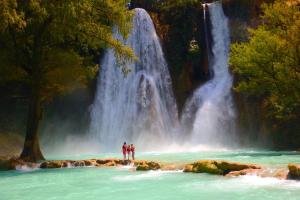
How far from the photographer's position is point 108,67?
140ft

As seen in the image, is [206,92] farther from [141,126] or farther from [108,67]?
[108,67]

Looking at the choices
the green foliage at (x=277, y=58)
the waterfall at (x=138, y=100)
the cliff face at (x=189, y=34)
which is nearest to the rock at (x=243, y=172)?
the green foliage at (x=277, y=58)

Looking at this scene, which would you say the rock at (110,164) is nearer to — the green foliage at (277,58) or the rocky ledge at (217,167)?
the rocky ledge at (217,167)

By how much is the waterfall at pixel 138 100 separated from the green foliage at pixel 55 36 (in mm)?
9302

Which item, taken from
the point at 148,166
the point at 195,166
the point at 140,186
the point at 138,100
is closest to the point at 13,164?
the point at 148,166

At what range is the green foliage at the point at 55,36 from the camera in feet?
82.2

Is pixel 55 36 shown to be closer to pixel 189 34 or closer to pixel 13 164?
pixel 13 164

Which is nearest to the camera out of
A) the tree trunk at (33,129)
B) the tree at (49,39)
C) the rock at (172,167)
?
the rock at (172,167)

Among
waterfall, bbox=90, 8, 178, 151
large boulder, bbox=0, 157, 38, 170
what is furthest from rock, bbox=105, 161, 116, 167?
waterfall, bbox=90, 8, 178, 151

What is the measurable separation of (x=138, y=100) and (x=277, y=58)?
13976 millimetres

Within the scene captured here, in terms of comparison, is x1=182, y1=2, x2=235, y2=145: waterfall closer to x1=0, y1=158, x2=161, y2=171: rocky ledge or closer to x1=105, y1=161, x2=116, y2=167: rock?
x1=0, y1=158, x2=161, y2=171: rocky ledge

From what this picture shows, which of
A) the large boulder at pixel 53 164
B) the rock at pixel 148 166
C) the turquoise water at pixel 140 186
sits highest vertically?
the large boulder at pixel 53 164

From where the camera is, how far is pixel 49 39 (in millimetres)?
28984

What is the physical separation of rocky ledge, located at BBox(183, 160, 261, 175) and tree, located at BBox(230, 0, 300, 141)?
Answer: 12.3 meters
